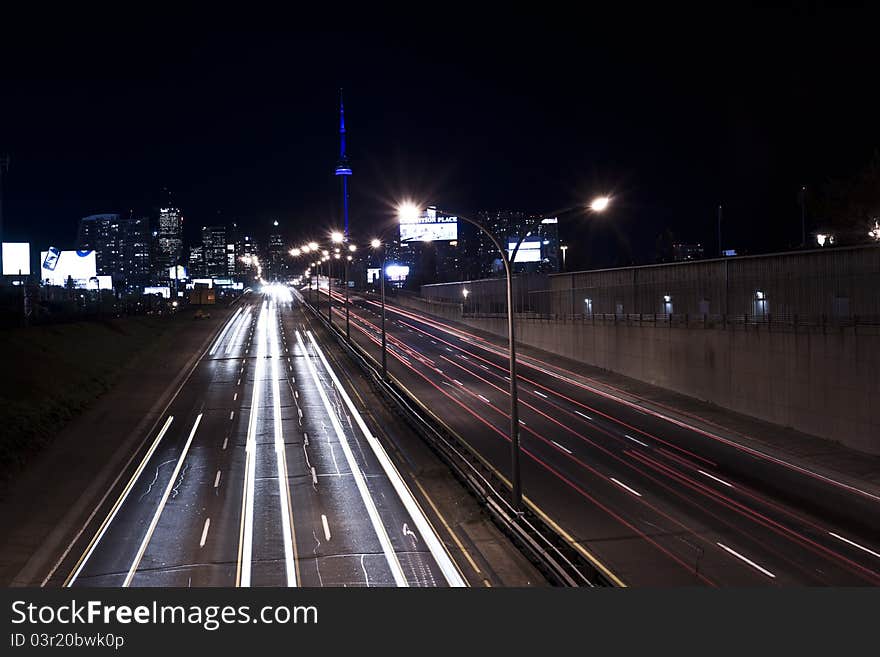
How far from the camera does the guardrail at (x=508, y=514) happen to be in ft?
54.1

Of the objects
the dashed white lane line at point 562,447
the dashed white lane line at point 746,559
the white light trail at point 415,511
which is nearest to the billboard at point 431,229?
the white light trail at point 415,511

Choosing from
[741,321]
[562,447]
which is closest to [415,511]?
[562,447]

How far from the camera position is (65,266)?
133000 mm

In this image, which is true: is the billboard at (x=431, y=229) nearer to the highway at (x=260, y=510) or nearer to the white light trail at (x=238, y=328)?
the white light trail at (x=238, y=328)

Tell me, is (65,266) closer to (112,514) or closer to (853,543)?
(112,514)

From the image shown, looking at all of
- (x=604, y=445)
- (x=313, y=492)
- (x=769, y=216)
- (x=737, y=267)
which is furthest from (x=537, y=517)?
(x=769, y=216)

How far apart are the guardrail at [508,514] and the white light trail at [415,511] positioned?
1.75 metres

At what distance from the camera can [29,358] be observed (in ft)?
161

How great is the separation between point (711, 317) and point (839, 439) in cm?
1253

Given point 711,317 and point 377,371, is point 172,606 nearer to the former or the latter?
point 711,317

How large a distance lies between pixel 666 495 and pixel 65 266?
128 m

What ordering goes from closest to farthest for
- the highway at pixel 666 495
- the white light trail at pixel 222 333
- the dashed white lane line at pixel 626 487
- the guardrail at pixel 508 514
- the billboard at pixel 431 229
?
1. the guardrail at pixel 508 514
2. the highway at pixel 666 495
3. the dashed white lane line at pixel 626 487
4. the white light trail at pixel 222 333
5. the billboard at pixel 431 229

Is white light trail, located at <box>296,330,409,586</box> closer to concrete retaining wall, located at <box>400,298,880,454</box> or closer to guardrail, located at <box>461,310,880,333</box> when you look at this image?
concrete retaining wall, located at <box>400,298,880,454</box>

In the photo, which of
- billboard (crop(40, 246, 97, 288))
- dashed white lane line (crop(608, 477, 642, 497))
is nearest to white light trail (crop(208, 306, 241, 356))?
billboard (crop(40, 246, 97, 288))
